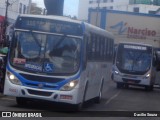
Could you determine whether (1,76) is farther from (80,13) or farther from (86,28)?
(80,13)

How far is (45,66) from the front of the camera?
17031mm

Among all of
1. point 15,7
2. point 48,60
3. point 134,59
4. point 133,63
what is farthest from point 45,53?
point 15,7

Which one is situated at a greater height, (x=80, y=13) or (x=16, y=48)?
(x=16, y=48)

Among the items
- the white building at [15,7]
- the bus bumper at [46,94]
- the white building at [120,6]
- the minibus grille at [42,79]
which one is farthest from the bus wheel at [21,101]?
the white building at [120,6]

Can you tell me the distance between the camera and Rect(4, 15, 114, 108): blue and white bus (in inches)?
668

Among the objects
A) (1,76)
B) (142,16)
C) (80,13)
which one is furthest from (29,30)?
(80,13)

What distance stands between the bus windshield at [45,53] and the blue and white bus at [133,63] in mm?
20077

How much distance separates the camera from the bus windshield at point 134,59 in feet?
123

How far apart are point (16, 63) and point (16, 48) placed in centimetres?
46

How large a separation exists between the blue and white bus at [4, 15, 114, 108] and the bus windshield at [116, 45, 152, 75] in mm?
19675

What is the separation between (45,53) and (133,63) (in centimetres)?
2078

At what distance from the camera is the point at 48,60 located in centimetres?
1709

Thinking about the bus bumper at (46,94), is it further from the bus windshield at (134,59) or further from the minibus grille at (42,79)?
the bus windshield at (134,59)

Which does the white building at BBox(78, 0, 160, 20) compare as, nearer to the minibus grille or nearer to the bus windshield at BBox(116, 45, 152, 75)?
the bus windshield at BBox(116, 45, 152, 75)
